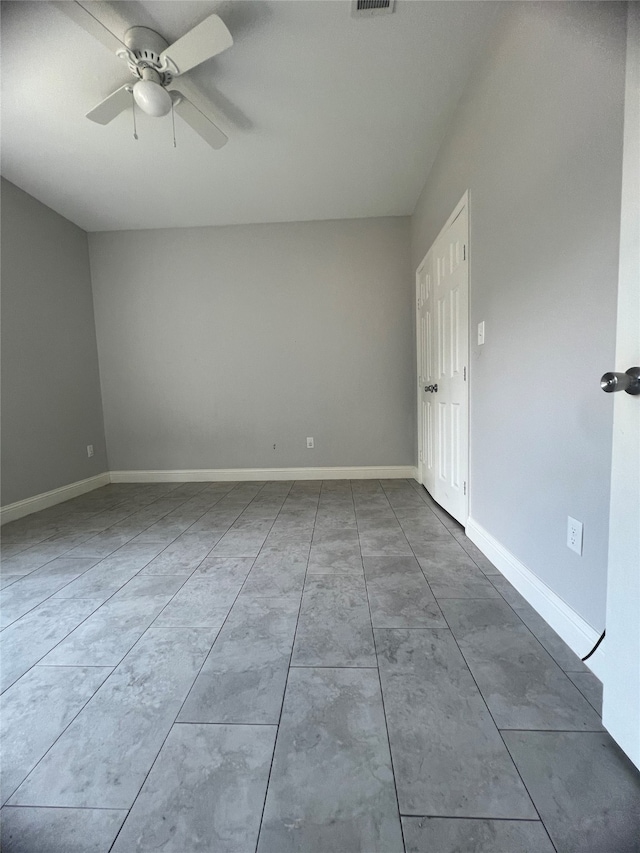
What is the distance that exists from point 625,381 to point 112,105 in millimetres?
2660

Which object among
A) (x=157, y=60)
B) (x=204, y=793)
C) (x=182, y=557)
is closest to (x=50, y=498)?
(x=182, y=557)

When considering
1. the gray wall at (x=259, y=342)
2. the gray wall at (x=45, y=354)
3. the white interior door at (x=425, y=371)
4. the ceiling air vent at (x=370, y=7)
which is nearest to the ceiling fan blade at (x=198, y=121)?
the ceiling air vent at (x=370, y=7)

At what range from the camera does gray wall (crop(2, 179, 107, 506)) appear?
270 centimetres

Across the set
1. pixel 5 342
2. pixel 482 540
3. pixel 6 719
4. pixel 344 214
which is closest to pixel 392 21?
pixel 344 214

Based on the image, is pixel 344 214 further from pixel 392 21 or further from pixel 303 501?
pixel 303 501

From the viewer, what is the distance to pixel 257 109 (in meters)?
2.06

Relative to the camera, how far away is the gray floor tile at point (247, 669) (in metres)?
0.97

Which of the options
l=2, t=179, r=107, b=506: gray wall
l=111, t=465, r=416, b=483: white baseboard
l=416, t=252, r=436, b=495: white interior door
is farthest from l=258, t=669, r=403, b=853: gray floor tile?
l=2, t=179, r=107, b=506: gray wall

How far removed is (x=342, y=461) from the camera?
3674 millimetres

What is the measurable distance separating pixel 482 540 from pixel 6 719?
2.05 meters

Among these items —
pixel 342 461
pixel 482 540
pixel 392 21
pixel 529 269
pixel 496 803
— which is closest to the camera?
pixel 496 803

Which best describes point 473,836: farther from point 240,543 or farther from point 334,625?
point 240,543

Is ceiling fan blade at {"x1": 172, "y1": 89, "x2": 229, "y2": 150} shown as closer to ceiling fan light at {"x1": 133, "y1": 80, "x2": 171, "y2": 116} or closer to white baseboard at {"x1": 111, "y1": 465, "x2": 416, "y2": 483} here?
ceiling fan light at {"x1": 133, "y1": 80, "x2": 171, "y2": 116}

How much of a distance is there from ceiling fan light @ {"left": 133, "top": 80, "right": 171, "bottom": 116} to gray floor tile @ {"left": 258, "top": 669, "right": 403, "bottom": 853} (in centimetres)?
266
